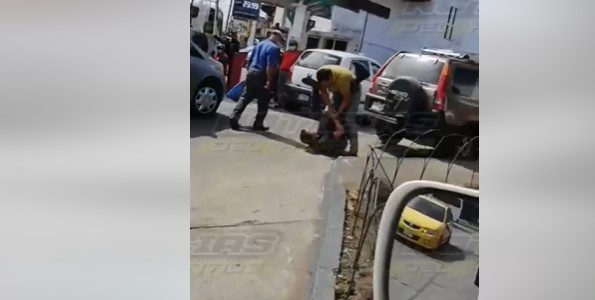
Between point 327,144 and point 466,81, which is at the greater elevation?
point 466,81

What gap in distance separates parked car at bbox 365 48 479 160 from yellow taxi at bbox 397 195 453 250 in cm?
14

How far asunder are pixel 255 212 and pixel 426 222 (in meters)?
0.48

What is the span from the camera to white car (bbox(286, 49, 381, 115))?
1486mm

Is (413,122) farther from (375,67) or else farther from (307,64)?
(307,64)

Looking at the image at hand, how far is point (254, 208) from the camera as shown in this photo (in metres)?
1.46

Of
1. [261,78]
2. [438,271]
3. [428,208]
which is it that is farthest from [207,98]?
[438,271]

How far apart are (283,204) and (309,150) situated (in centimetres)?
15

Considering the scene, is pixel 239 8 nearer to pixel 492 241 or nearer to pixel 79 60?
pixel 79 60

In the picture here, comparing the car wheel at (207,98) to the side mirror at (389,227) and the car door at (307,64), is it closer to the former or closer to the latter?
the car door at (307,64)

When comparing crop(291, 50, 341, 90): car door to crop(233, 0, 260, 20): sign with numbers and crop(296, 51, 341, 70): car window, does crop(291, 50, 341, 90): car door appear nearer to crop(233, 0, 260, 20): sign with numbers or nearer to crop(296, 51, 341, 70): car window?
crop(296, 51, 341, 70): car window

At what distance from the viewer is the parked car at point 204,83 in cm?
138

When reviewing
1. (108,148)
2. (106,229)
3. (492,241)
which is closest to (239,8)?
(108,148)

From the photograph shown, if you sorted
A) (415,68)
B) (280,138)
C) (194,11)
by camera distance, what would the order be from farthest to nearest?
(415,68)
(280,138)
(194,11)

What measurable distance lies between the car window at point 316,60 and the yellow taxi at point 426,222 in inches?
17.1
